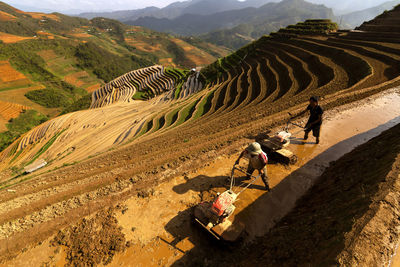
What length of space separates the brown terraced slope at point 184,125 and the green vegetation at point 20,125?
52.1ft

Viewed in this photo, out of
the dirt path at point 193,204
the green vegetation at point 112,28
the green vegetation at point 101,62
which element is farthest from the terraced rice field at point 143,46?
the dirt path at point 193,204

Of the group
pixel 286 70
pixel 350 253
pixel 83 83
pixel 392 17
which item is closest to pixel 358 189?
pixel 350 253

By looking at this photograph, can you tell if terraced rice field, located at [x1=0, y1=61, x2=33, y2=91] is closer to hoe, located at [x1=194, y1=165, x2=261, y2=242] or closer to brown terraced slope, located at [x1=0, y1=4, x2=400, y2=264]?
brown terraced slope, located at [x1=0, y1=4, x2=400, y2=264]

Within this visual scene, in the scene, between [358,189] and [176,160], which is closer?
[358,189]

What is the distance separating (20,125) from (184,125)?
5844 cm

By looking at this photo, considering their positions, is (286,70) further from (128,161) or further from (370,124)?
(128,161)

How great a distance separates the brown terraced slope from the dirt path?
0.73m

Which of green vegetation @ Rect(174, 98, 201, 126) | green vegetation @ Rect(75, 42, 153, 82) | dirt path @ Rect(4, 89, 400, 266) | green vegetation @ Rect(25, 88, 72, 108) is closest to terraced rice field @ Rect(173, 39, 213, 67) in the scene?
green vegetation @ Rect(75, 42, 153, 82)

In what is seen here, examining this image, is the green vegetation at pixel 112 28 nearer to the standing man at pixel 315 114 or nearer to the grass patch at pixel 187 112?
the grass patch at pixel 187 112

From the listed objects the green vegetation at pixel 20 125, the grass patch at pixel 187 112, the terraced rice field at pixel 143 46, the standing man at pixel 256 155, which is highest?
the terraced rice field at pixel 143 46

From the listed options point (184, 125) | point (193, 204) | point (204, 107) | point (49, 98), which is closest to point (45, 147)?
point (184, 125)

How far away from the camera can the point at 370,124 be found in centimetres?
927

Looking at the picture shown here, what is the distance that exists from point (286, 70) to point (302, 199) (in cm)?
1961

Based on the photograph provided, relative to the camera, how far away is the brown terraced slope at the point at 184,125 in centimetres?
588
